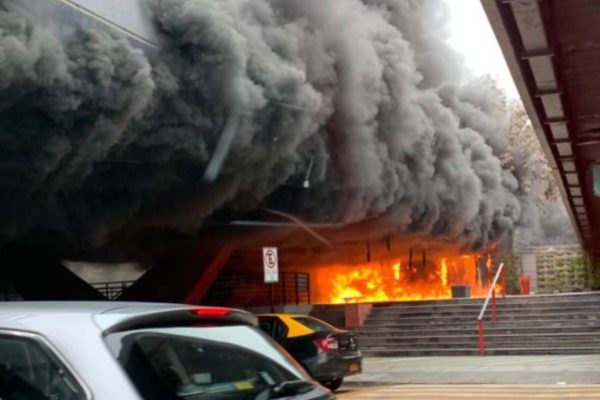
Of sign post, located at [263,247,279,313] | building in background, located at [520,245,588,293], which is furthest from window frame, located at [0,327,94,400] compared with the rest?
building in background, located at [520,245,588,293]

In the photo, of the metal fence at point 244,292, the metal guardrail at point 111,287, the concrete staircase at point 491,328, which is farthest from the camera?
the metal guardrail at point 111,287

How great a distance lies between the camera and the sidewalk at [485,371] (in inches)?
534

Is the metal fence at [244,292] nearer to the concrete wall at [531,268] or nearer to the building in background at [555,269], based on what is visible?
the concrete wall at [531,268]

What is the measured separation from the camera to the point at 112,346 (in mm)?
2930

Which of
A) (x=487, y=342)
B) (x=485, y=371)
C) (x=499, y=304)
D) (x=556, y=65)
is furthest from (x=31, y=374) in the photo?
(x=499, y=304)

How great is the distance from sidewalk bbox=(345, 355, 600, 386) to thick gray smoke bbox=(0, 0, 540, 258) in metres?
7.13

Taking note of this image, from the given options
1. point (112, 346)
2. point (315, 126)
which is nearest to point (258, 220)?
point (315, 126)

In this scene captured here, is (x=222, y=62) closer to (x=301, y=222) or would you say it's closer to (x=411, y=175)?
(x=301, y=222)

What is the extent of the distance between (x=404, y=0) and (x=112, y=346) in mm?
33096

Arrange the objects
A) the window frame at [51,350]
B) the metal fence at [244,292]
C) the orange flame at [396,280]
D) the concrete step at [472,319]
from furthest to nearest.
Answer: the orange flame at [396,280] → the metal fence at [244,292] → the concrete step at [472,319] → the window frame at [51,350]

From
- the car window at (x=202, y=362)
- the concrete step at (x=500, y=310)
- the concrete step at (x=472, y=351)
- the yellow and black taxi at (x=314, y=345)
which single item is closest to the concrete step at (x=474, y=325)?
the concrete step at (x=500, y=310)

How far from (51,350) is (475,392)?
991cm

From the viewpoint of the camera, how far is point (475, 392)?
39.5 ft

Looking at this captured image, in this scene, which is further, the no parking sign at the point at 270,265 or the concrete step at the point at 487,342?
the concrete step at the point at 487,342
